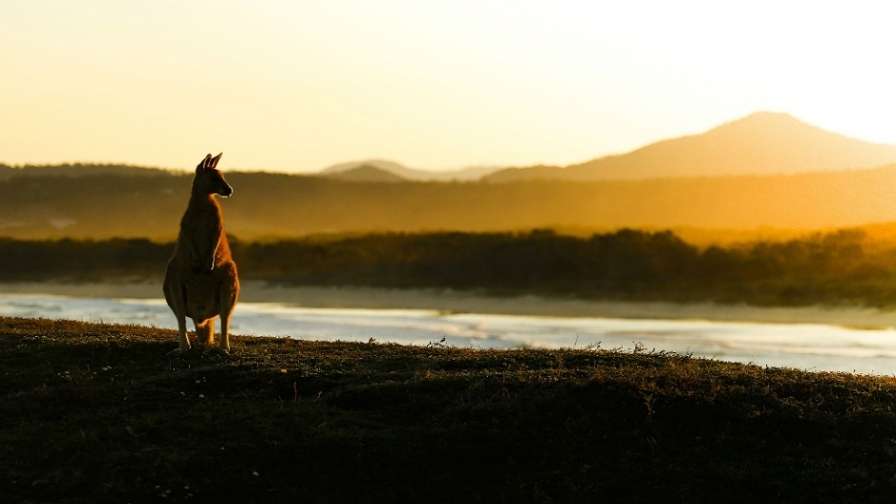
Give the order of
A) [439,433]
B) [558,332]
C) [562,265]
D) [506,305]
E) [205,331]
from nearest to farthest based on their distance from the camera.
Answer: [439,433], [205,331], [558,332], [506,305], [562,265]

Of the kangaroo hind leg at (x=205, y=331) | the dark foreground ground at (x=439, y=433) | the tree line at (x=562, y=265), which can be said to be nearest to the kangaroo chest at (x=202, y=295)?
the kangaroo hind leg at (x=205, y=331)

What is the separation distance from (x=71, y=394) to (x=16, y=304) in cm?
3814

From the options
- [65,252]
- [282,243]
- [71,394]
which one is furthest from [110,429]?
[65,252]

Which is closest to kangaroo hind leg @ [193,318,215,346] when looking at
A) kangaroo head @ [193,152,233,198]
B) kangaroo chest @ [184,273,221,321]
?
kangaroo chest @ [184,273,221,321]

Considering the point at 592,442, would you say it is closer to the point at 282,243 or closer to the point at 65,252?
the point at 282,243

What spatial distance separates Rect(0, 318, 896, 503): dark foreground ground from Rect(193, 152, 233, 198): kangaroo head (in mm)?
2439

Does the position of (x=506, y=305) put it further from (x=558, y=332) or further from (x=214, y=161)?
(x=214, y=161)

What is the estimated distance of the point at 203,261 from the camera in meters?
15.7

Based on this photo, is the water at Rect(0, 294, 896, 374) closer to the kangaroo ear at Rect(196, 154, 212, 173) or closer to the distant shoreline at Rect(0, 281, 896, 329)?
the distant shoreline at Rect(0, 281, 896, 329)

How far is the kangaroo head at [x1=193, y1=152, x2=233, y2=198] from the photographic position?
614 inches

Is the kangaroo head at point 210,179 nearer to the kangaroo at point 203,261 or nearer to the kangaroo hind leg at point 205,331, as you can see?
the kangaroo at point 203,261

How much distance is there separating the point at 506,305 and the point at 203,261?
1230 inches

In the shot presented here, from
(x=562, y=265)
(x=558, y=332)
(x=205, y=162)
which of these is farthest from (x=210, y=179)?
(x=562, y=265)

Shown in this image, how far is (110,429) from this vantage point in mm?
12234
